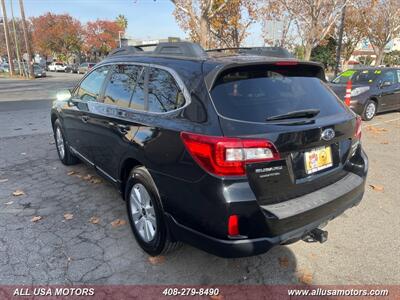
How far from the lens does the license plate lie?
2636 millimetres

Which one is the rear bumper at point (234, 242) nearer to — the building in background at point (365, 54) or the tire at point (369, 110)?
the tire at point (369, 110)

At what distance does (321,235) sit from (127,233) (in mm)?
1975

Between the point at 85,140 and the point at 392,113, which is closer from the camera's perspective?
the point at 85,140

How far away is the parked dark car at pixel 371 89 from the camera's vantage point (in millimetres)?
9883

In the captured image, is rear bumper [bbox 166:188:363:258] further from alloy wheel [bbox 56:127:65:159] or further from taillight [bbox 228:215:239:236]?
alloy wheel [bbox 56:127:65:159]

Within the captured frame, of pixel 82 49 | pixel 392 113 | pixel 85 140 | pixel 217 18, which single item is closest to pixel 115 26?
pixel 82 49

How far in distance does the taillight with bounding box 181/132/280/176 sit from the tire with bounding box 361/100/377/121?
875cm

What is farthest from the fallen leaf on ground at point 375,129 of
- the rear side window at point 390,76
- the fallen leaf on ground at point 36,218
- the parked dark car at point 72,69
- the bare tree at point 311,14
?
the parked dark car at point 72,69

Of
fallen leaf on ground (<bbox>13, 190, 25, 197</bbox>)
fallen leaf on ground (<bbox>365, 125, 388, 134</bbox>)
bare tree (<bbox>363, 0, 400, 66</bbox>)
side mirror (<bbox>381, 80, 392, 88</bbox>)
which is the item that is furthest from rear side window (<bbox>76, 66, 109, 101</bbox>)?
bare tree (<bbox>363, 0, 400, 66</bbox>)

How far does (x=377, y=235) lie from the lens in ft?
11.6

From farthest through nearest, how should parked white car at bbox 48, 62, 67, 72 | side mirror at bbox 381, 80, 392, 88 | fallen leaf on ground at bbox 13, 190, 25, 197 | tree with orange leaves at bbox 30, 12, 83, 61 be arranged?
tree with orange leaves at bbox 30, 12, 83, 61, parked white car at bbox 48, 62, 67, 72, side mirror at bbox 381, 80, 392, 88, fallen leaf on ground at bbox 13, 190, 25, 197

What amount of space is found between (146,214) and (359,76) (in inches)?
389

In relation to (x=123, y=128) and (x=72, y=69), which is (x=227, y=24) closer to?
(x=123, y=128)

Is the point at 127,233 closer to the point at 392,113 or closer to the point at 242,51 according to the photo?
the point at 242,51
